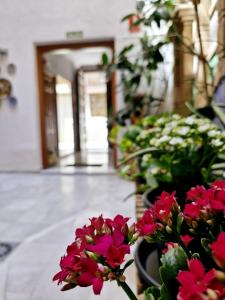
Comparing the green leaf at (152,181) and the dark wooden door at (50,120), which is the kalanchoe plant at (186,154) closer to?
the green leaf at (152,181)

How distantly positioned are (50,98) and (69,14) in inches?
58.5

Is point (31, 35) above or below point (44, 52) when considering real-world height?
above

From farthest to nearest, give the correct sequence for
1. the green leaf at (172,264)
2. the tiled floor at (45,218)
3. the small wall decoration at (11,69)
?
1. the small wall decoration at (11,69)
2. the tiled floor at (45,218)
3. the green leaf at (172,264)

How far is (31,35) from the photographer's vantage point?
4582mm

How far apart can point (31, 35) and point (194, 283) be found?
15.9 ft

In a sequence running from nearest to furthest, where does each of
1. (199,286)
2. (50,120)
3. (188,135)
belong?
(199,286)
(188,135)
(50,120)

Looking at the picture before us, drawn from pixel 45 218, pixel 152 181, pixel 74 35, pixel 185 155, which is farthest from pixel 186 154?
pixel 74 35

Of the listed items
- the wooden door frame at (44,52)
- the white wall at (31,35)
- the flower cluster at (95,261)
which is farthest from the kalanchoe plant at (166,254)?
the white wall at (31,35)

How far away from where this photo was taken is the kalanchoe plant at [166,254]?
0.27 m

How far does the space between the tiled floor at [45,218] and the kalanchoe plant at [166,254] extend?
3.34 ft

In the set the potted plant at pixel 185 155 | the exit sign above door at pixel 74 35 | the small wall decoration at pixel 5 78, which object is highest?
the exit sign above door at pixel 74 35

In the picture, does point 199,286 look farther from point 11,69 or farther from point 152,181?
point 11,69

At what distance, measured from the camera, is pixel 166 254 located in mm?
391

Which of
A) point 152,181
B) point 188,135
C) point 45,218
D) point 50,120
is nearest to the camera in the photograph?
point 188,135
